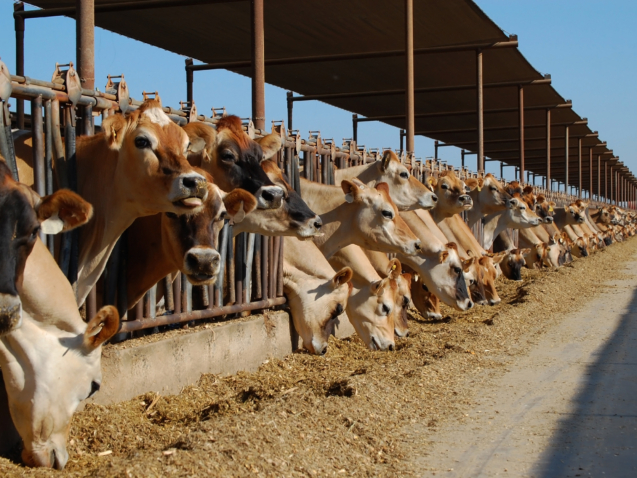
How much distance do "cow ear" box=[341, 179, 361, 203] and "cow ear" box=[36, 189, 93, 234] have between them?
4988 millimetres

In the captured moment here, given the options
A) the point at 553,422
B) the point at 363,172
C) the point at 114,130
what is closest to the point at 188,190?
the point at 114,130

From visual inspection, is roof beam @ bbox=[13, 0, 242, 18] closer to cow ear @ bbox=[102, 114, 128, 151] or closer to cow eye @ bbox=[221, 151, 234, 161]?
cow eye @ bbox=[221, 151, 234, 161]

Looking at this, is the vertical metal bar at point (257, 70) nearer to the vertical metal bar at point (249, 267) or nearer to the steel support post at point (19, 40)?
the vertical metal bar at point (249, 267)

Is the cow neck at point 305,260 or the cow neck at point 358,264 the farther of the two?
the cow neck at point 358,264

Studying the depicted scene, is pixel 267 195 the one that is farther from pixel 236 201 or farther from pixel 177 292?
pixel 177 292

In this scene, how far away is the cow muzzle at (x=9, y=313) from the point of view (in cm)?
326

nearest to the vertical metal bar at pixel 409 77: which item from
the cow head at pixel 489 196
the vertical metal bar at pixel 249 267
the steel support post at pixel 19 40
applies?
the cow head at pixel 489 196

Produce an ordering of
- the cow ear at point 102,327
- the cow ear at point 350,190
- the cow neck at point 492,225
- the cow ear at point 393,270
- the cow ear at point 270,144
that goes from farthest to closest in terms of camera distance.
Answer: the cow neck at point 492,225 → the cow ear at point 393,270 → the cow ear at point 350,190 → the cow ear at point 270,144 → the cow ear at point 102,327

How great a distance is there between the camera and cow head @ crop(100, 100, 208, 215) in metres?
4.45

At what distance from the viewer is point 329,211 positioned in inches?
343

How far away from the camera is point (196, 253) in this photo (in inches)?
184

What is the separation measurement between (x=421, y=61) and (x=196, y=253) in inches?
673

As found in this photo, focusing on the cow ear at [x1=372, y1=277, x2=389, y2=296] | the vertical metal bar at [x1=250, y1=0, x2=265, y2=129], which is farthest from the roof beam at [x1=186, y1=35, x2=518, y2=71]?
the cow ear at [x1=372, y1=277, x2=389, y2=296]

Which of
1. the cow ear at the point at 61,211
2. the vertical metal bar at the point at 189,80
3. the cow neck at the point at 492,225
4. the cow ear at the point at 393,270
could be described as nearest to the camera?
the cow ear at the point at 61,211
